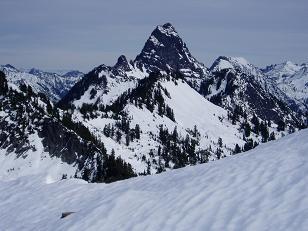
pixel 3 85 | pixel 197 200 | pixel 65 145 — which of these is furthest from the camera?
pixel 3 85

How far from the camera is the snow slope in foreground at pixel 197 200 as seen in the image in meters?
18.5

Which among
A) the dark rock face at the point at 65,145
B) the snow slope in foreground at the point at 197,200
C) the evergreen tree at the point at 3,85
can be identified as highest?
the evergreen tree at the point at 3,85

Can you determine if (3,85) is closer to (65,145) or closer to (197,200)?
(65,145)

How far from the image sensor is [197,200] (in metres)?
21.8

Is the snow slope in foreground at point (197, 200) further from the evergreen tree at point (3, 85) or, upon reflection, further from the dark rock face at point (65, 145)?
the evergreen tree at point (3, 85)

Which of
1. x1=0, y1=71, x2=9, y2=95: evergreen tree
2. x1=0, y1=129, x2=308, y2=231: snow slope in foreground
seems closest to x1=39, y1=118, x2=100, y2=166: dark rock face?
x1=0, y1=71, x2=9, y2=95: evergreen tree

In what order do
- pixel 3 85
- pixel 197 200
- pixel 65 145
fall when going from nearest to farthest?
1. pixel 197 200
2. pixel 65 145
3. pixel 3 85

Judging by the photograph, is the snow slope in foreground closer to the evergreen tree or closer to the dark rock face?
the dark rock face

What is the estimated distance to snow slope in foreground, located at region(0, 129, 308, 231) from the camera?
60.6ft

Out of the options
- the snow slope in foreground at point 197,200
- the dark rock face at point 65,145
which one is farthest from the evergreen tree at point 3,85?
the snow slope in foreground at point 197,200

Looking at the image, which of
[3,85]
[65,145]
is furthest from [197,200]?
[3,85]

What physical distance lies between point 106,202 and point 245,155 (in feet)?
30.1

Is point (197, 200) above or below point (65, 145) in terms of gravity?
below

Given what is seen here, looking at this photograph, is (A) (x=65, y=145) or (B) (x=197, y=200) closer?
(B) (x=197, y=200)
